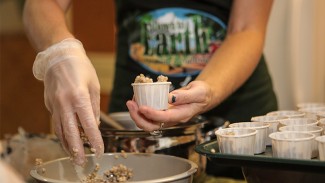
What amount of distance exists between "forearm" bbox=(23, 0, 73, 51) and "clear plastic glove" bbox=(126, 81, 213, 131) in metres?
0.31

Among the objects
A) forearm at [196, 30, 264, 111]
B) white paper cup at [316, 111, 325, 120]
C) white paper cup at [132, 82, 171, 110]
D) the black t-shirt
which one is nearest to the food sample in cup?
white paper cup at [132, 82, 171, 110]

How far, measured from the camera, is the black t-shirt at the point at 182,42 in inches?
57.2

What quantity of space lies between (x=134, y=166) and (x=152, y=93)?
0.59 ft

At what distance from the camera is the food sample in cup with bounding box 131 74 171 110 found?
0.90 m

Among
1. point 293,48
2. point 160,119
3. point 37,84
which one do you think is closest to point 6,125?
point 37,84

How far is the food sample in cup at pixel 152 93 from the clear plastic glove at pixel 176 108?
1 cm

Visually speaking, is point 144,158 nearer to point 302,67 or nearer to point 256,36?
point 256,36

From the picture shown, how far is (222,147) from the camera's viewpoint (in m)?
0.89

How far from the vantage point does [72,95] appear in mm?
983

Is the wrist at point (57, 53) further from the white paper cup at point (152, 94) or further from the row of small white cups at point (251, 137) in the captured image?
the row of small white cups at point (251, 137)

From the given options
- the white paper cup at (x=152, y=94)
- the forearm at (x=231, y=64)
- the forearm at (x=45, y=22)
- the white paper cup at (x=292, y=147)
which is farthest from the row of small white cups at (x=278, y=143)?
the forearm at (x=45, y=22)

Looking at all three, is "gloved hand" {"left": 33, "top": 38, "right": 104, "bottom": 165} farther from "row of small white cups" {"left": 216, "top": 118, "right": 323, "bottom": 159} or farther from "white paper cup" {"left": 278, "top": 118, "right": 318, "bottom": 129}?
"white paper cup" {"left": 278, "top": 118, "right": 318, "bottom": 129}

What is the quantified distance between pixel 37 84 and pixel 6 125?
43 centimetres

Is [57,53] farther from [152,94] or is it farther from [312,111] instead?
[312,111]
